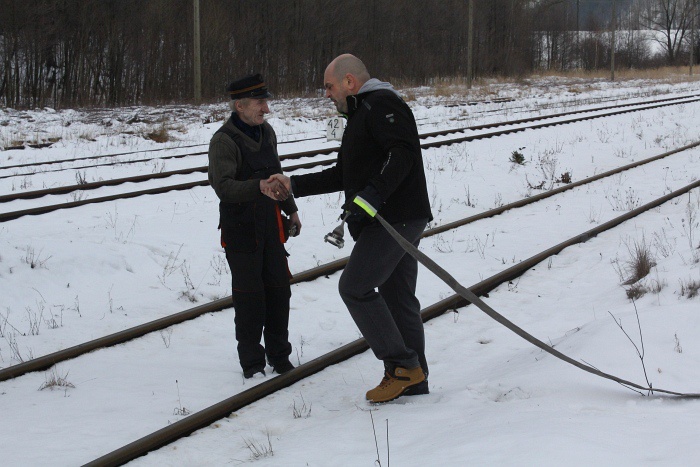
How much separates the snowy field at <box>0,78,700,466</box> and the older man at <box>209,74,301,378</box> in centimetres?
37

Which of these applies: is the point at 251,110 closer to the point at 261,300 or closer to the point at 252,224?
the point at 252,224

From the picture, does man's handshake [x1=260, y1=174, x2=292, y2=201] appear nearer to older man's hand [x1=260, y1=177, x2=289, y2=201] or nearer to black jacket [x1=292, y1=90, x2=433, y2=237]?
older man's hand [x1=260, y1=177, x2=289, y2=201]

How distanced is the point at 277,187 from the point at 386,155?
79 centimetres

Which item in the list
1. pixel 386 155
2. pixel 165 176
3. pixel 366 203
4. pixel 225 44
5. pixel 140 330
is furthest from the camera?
pixel 225 44

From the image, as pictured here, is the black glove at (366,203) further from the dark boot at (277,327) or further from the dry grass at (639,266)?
the dry grass at (639,266)

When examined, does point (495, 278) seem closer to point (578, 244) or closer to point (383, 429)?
point (578, 244)

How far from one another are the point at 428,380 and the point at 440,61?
4618 centimetres

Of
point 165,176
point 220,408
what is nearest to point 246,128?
point 220,408

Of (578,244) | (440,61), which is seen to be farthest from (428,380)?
(440,61)

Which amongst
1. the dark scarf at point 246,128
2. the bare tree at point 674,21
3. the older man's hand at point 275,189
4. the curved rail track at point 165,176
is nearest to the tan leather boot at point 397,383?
the older man's hand at point 275,189

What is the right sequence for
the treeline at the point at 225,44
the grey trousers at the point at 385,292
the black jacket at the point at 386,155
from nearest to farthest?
the black jacket at the point at 386,155 < the grey trousers at the point at 385,292 < the treeline at the point at 225,44

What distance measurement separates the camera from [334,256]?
30.5ft

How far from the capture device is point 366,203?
4336 millimetres

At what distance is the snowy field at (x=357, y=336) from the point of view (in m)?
4.03
